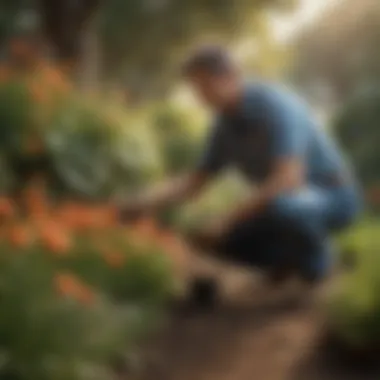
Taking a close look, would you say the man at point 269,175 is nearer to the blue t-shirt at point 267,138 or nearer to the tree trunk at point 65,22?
the blue t-shirt at point 267,138

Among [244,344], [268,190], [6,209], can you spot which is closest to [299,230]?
[268,190]

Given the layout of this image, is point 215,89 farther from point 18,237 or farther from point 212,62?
point 18,237

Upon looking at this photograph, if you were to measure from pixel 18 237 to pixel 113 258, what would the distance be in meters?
0.17

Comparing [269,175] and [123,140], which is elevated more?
[123,140]

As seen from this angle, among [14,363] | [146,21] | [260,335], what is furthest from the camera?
[146,21]

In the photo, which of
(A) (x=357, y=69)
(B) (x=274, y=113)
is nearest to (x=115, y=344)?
(B) (x=274, y=113)

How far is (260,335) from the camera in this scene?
1.73 metres

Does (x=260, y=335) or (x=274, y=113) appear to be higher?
(x=274, y=113)

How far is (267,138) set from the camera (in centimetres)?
173

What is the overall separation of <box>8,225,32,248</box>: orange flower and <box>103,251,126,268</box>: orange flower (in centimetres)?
14

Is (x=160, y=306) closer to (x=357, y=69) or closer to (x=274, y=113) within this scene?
(x=274, y=113)

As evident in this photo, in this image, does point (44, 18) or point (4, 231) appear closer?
point (4, 231)

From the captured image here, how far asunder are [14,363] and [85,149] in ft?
1.41

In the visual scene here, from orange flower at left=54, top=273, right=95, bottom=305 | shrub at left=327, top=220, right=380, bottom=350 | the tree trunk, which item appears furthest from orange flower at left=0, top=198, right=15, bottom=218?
shrub at left=327, top=220, right=380, bottom=350
